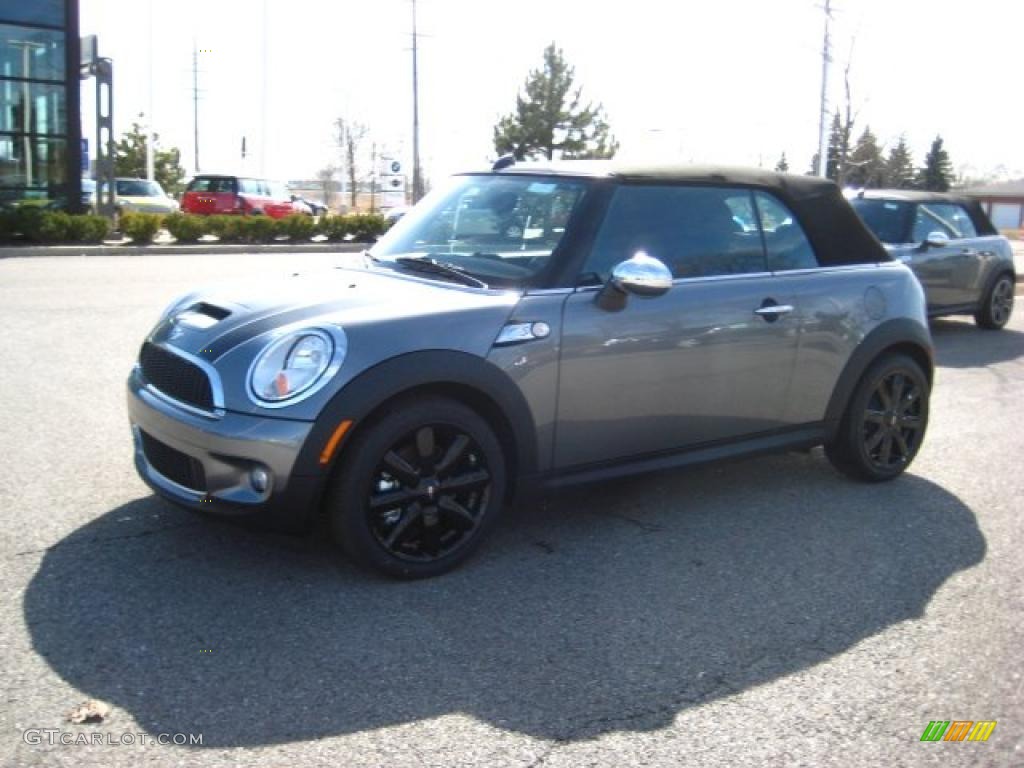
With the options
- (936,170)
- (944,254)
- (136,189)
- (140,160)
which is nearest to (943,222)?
A: (944,254)

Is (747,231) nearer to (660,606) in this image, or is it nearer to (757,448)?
(757,448)

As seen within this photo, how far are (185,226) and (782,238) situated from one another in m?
19.2

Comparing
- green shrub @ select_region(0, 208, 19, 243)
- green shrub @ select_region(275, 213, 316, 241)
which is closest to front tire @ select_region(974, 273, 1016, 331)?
green shrub @ select_region(275, 213, 316, 241)

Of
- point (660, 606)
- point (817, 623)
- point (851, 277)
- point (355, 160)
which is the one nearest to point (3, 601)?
point (660, 606)

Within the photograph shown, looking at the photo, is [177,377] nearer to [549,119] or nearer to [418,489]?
[418,489]

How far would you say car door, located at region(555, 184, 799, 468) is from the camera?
412 centimetres

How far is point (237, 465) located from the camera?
351 centimetres

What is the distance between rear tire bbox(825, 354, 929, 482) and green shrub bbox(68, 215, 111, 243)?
18.3m

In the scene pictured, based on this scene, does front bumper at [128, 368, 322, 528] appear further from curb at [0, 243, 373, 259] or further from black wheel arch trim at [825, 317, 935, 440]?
curb at [0, 243, 373, 259]

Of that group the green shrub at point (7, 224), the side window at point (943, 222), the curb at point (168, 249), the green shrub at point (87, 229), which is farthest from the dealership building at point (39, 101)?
the side window at point (943, 222)

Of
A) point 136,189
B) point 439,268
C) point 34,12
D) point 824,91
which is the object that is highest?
point 34,12

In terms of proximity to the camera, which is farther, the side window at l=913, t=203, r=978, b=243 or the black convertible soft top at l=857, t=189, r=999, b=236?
the black convertible soft top at l=857, t=189, r=999, b=236

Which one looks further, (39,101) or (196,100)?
(196,100)

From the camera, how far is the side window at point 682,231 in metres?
4.32
